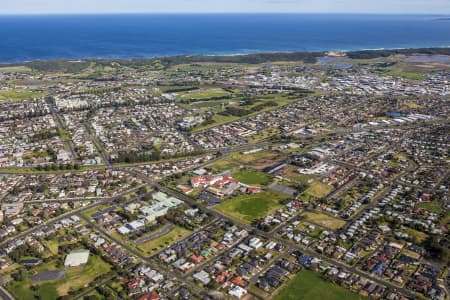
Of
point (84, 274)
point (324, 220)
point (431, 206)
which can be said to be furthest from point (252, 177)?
point (84, 274)

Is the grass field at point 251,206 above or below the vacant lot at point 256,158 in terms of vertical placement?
below

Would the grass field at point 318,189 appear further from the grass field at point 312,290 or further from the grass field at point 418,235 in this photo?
the grass field at point 312,290

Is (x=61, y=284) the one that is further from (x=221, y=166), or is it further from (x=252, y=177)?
(x=221, y=166)

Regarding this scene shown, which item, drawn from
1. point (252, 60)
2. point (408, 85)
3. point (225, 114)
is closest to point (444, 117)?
point (408, 85)

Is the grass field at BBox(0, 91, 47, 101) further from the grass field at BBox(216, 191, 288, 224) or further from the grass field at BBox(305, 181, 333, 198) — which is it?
the grass field at BBox(305, 181, 333, 198)

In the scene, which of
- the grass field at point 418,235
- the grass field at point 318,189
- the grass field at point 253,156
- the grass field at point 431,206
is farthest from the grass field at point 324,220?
the grass field at point 253,156

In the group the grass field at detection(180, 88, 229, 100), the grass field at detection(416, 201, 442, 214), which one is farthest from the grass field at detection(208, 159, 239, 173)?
the grass field at detection(180, 88, 229, 100)

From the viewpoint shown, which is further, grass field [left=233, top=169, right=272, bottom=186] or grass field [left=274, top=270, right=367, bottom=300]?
grass field [left=233, top=169, right=272, bottom=186]
